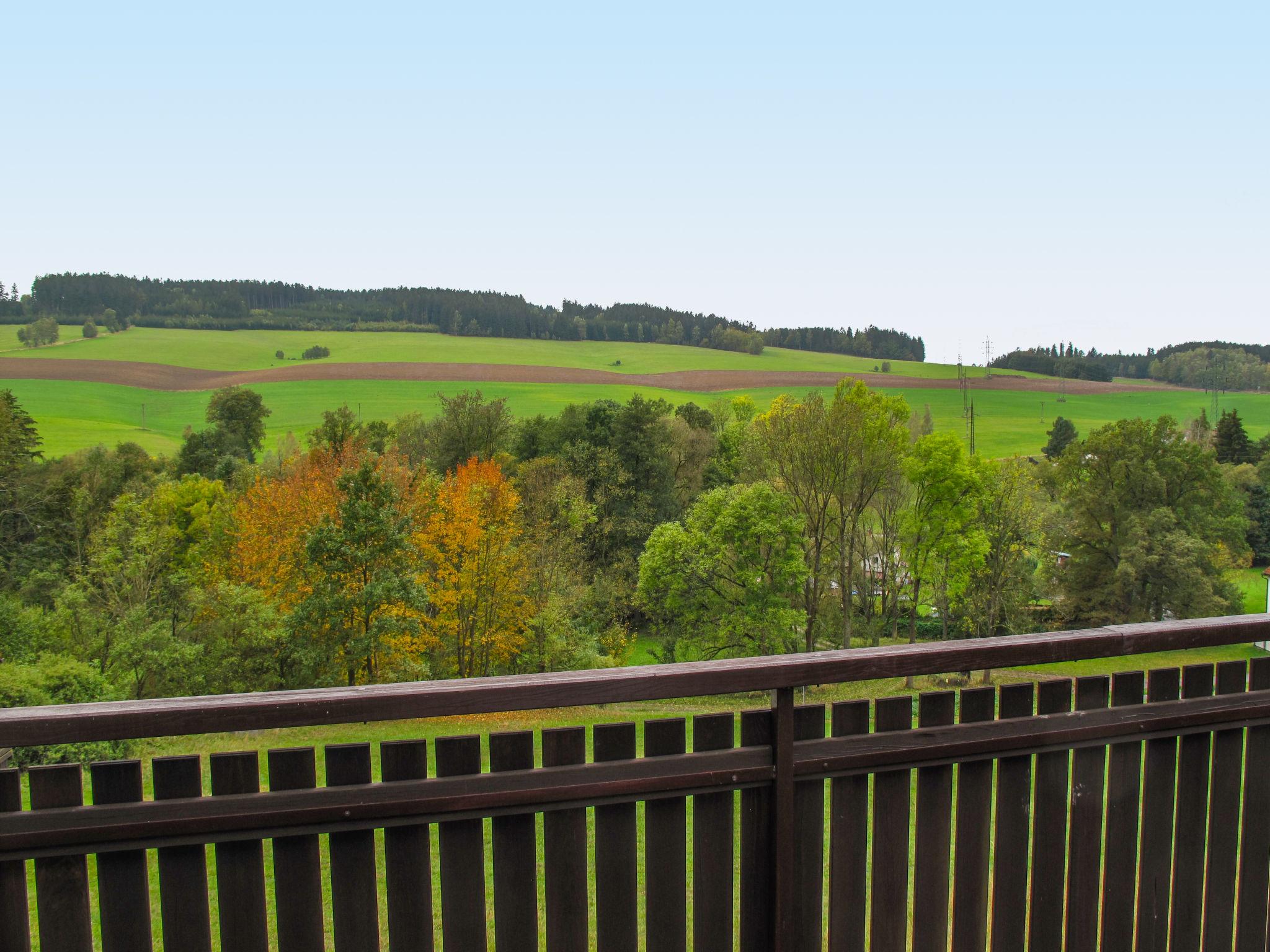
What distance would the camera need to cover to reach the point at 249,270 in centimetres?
10012

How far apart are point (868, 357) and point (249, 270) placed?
7094 cm

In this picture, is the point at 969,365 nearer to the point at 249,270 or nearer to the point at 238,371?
the point at 238,371

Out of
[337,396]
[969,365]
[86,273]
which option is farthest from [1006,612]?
[86,273]

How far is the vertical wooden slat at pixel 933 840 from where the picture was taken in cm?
180

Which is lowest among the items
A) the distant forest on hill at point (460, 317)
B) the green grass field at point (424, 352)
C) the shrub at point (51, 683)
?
the shrub at point (51, 683)

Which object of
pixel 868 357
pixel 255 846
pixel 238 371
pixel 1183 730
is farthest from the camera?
pixel 868 357

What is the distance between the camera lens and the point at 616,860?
5.45 feet

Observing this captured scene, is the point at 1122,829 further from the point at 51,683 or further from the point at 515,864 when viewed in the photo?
the point at 51,683

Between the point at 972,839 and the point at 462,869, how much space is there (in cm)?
109

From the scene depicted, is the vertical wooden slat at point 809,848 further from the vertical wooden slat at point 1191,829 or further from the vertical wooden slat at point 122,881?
the vertical wooden slat at point 122,881

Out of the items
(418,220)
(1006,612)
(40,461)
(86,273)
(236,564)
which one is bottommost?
(1006,612)

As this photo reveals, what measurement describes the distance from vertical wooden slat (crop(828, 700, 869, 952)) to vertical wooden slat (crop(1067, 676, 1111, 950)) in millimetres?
514

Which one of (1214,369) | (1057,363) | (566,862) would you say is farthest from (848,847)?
(1057,363)

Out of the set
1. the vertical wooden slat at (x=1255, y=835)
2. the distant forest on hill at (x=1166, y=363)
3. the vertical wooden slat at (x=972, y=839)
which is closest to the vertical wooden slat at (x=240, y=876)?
the vertical wooden slat at (x=972, y=839)
